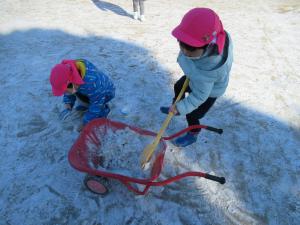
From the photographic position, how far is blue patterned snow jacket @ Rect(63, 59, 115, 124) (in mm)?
2361

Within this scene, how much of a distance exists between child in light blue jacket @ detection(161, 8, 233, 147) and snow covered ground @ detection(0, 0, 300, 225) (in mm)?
708

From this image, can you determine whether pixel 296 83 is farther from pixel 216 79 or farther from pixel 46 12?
pixel 46 12

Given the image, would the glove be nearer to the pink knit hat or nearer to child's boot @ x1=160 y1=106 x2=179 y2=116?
the pink knit hat

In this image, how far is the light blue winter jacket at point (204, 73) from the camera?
186 centimetres

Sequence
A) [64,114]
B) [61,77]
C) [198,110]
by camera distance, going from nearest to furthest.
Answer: [61,77]
[198,110]
[64,114]

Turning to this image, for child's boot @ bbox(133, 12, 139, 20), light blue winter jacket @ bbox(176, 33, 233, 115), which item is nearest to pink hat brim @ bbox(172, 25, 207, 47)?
light blue winter jacket @ bbox(176, 33, 233, 115)

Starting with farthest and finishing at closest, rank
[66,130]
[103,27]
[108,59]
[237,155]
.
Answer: [103,27], [108,59], [66,130], [237,155]

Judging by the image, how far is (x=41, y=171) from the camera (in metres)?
2.40

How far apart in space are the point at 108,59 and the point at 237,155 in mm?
2110

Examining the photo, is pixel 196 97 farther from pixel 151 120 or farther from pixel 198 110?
pixel 151 120

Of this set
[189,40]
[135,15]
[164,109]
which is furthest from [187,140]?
[135,15]

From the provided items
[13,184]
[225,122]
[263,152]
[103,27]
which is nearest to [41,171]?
[13,184]

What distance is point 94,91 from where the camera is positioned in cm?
242

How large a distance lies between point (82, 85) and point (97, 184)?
2.66ft
